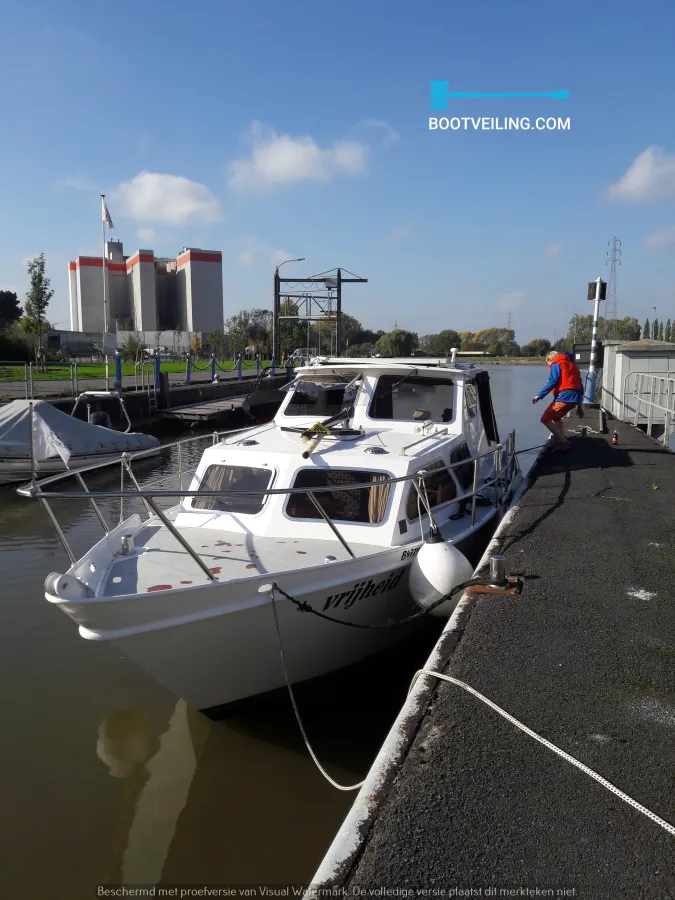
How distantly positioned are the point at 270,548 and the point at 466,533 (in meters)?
2.40

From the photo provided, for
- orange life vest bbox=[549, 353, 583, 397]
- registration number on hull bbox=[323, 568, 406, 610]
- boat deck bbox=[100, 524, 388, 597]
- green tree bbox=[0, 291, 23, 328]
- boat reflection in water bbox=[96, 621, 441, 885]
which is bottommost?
boat reflection in water bbox=[96, 621, 441, 885]

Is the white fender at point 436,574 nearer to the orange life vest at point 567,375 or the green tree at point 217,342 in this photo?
the orange life vest at point 567,375

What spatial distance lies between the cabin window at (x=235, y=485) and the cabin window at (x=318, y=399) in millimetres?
2124

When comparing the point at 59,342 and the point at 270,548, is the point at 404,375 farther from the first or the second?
the point at 59,342

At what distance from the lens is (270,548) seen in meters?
6.02

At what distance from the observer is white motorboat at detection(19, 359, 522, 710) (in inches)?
193

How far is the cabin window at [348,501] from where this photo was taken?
21.6ft

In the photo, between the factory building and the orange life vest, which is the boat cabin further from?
the factory building

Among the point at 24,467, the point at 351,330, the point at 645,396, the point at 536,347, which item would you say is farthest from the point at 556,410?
the point at 536,347

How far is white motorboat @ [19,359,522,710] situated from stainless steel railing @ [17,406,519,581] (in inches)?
1.5

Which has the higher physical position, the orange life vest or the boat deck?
the orange life vest

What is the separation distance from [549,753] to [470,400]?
649 centimetres

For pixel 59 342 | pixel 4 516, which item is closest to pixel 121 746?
pixel 4 516

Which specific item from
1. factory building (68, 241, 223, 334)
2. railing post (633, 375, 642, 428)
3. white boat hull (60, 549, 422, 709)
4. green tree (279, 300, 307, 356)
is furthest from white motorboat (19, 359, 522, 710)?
factory building (68, 241, 223, 334)
